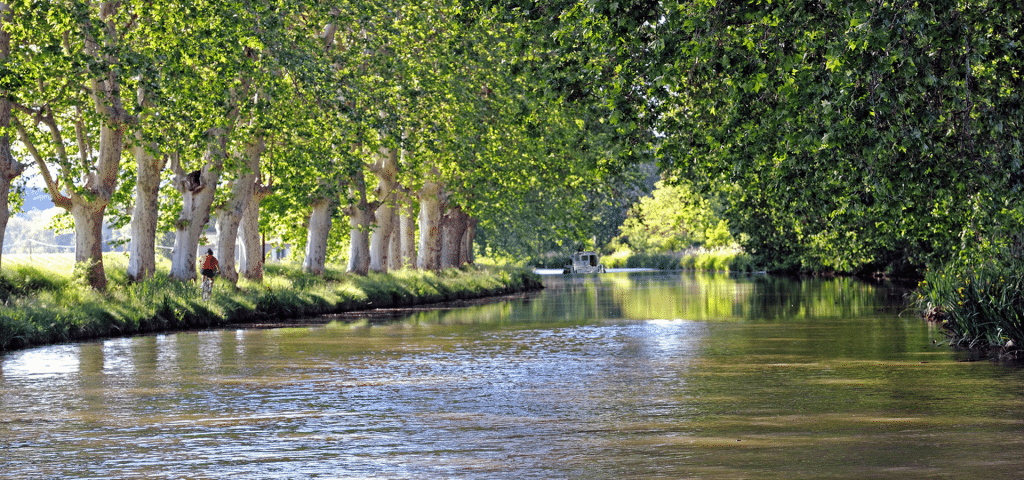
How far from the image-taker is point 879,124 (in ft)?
42.6

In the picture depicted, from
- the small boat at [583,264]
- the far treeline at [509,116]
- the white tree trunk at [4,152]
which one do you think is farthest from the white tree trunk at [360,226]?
the small boat at [583,264]

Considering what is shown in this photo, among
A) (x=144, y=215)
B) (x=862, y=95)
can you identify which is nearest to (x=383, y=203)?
(x=144, y=215)

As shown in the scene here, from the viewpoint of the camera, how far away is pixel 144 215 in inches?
1266

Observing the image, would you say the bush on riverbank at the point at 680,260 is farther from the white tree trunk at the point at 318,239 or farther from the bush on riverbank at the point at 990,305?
the bush on riverbank at the point at 990,305

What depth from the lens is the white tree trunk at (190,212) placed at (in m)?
34.2

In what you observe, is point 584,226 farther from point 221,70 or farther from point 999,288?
point 999,288

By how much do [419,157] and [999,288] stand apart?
2535cm

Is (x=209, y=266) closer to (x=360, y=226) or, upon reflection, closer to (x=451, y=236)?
(x=360, y=226)

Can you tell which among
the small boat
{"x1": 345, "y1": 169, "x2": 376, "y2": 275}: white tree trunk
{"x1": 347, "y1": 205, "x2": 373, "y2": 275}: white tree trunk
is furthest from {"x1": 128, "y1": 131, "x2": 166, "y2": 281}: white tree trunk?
the small boat

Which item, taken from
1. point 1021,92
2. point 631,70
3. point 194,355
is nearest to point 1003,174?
point 1021,92

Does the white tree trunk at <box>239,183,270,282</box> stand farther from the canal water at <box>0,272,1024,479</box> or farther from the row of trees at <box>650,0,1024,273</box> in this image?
the row of trees at <box>650,0,1024,273</box>

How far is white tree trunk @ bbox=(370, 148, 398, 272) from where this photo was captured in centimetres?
4706

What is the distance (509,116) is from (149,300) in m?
17.5

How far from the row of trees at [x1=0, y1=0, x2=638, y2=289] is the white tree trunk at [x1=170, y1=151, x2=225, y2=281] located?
5 cm
